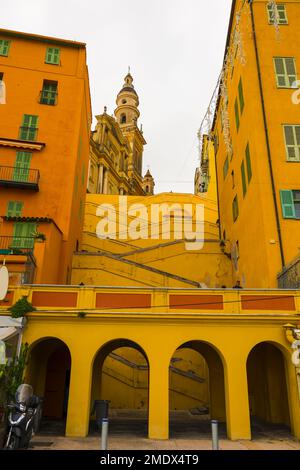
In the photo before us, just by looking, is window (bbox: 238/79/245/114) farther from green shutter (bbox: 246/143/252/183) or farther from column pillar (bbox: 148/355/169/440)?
column pillar (bbox: 148/355/169/440)

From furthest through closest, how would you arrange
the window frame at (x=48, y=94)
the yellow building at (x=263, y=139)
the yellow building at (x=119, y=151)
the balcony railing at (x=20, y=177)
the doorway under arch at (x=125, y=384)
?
1. the yellow building at (x=119, y=151)
2. the window frame at (x=48, y=94)
3. the balcony railing at (x=20, y=177)
4. the doorway under arch at (x=125, y=384)
5. the yellow building at (x=263, y=139)

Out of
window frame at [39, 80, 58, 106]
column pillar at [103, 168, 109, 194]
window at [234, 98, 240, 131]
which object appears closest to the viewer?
window at [234, 98, 240, 131]

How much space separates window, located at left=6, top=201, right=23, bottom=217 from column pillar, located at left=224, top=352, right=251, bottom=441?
12.4 m

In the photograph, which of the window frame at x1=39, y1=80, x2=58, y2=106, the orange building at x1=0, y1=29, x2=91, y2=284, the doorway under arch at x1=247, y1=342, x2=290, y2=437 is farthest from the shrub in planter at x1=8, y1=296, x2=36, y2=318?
the window frame at x1=39, y1=80, x2=58, y2=106

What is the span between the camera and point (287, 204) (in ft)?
52.0

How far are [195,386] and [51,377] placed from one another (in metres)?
7.31

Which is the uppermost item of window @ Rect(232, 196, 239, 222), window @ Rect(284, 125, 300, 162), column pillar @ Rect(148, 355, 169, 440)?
window @ Rect(284, 125, 300, 162)

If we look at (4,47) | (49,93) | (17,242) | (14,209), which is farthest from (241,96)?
(4,47)

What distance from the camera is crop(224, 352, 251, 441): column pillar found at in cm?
1199

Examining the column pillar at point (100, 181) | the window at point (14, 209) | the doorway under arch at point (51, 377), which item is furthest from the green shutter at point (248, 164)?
the column pillar at point (100, 181)

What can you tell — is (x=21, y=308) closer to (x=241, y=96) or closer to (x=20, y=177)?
(x=20, y=177)

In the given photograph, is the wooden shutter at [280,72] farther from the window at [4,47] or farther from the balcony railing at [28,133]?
the window at [4,47]

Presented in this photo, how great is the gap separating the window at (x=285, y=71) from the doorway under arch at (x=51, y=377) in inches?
626

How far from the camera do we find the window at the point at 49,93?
21625 millimetres
